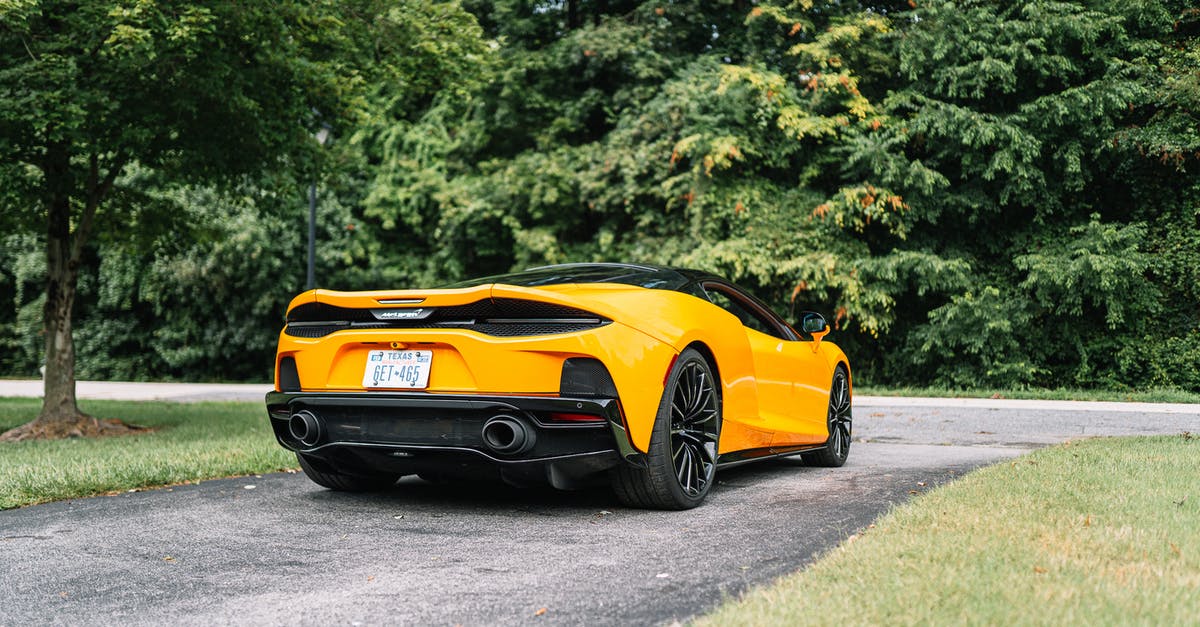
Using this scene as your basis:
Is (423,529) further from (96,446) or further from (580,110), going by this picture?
(580,110)

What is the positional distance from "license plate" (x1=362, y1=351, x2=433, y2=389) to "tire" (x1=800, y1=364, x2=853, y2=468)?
3.06 m

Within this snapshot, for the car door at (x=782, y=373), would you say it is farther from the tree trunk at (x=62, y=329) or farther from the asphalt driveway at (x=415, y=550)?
the tree trunk at (x=62, y=329)

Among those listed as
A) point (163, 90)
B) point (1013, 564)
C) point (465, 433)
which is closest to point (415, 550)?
point (465, 433)

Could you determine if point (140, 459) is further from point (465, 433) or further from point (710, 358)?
point (710, 358)

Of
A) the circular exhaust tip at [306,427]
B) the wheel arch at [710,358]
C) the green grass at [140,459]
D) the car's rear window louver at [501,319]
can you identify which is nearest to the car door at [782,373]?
the wheel arch at [710,358]

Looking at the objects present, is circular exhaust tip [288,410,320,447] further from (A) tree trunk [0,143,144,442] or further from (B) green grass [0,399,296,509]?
(A) tree trunk [0,143,144,442]

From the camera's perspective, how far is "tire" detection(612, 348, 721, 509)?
481 cm

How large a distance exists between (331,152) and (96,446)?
4358 mm

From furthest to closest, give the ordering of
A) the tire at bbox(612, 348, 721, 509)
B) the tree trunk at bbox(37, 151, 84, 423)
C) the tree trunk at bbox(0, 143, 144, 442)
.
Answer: the tree trunk at bbox(37, 151, 84, 423), the tree trunk at bbox(0, 143, 144, 442), the tire at bbox(612, 348, 721, 509)

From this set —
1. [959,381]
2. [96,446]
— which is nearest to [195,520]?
[96,446]

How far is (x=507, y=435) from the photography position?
15.0 feet

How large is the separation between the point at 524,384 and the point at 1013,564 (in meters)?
2.13

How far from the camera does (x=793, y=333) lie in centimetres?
666

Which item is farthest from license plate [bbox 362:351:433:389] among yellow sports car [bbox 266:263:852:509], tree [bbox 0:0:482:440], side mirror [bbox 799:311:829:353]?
tree [bbox 0:0:482:440]
